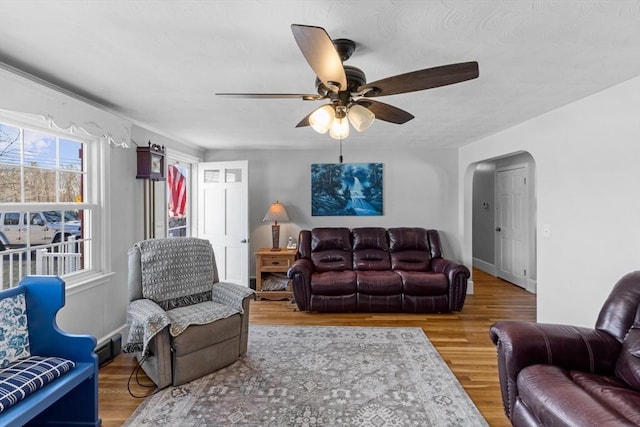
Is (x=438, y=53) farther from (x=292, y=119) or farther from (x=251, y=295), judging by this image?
(x=251, y=295)

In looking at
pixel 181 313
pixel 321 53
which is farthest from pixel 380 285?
pixel 321 53

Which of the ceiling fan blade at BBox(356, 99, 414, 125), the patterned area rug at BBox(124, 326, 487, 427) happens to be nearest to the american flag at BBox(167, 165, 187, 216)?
the patterned area rug at BBox(124, 326, 487, 427)

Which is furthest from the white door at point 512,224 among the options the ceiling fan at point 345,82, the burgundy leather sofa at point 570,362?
the ceiling fan at point 345,82

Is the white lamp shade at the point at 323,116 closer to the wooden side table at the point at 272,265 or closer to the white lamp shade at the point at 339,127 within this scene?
the white lamp shade at the point at 339,127

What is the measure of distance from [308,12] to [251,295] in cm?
226

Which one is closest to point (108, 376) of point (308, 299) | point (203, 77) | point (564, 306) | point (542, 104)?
point (308, 299)

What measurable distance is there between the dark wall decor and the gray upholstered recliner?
241cm

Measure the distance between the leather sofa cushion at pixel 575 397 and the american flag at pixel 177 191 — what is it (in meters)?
4.50

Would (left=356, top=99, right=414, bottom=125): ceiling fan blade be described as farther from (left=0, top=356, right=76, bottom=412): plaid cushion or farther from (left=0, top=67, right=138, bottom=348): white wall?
(left=0, top=356, right=76, bottom=412): plaid cushion

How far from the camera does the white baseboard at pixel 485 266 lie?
613cm

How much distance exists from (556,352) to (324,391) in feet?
4.96

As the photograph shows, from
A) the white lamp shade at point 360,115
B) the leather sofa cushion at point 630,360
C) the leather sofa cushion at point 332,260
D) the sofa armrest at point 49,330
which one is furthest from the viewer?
the leather sofa cushion at point 332,260

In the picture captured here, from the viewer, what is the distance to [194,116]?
325 centimetres

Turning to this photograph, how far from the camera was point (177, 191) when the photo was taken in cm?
487
